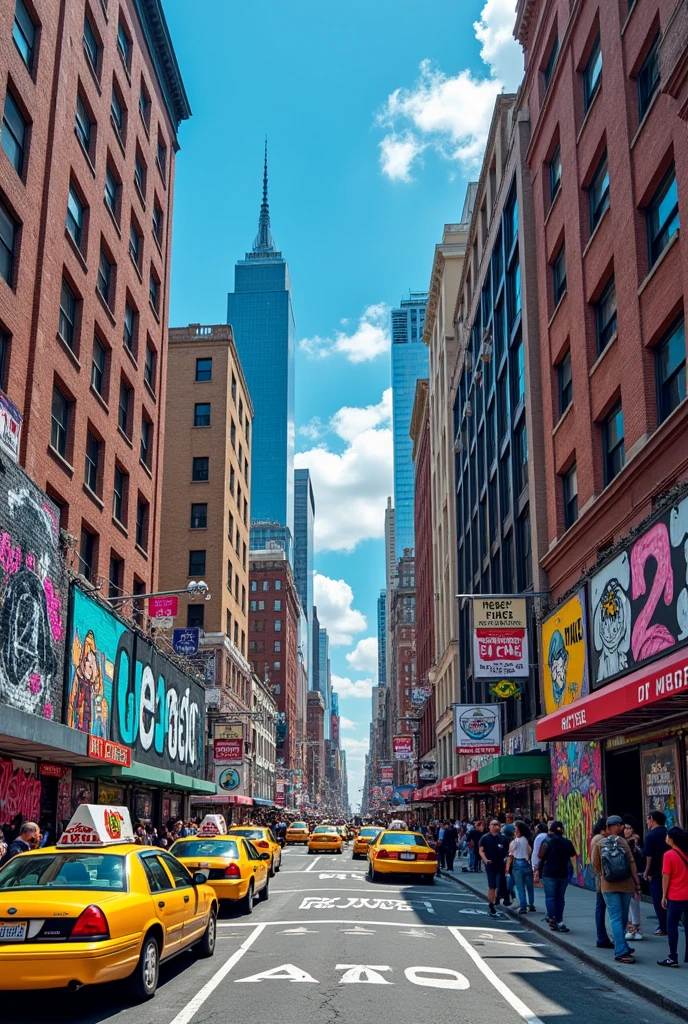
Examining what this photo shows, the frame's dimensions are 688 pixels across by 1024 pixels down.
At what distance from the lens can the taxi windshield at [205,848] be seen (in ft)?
59.0

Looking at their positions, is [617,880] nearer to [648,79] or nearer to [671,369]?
[671,369]

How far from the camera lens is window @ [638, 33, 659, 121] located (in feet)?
69.1

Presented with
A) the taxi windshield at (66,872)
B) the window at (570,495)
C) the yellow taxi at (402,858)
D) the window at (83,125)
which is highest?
the window at (83,125)

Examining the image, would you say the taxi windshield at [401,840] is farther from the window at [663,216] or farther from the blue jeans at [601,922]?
the window at [663,216]

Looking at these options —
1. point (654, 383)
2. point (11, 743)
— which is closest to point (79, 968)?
point (11, 743)

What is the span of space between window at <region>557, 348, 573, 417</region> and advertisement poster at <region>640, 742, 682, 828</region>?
1190 centimetres

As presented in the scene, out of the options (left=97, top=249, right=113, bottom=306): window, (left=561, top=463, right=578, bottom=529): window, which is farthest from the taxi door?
(left=97, top=249, right=113, bottom=306): window

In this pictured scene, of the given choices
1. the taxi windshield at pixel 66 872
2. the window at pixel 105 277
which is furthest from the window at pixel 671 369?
the window at pixel 105 277

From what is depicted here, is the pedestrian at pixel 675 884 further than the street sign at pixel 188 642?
No

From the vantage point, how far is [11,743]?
61.2 feet

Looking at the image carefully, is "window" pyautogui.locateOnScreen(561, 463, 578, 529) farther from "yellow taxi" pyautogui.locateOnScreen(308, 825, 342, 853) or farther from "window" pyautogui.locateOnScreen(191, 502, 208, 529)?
"window" pyautogui.locateOnScreen(191, 502, 208, 529)

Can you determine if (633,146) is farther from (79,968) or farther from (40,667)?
(79,968)

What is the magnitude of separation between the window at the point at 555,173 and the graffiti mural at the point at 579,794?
1689 cm

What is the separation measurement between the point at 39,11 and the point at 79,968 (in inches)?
968
